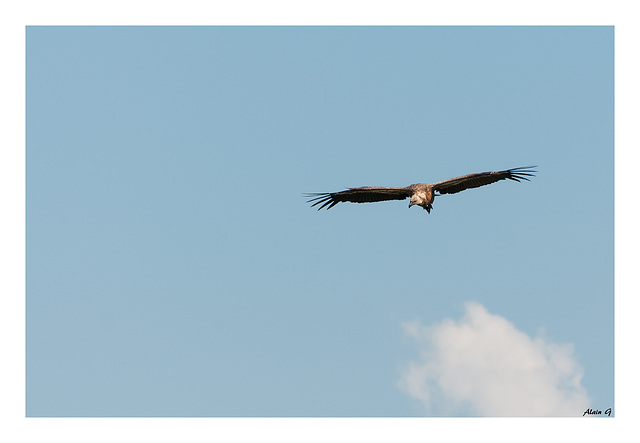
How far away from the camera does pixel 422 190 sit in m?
31.5

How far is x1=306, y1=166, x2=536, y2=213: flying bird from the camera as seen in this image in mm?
31406

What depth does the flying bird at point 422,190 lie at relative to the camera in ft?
103

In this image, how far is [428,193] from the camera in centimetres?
3141
